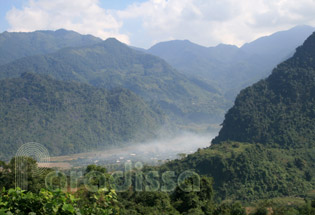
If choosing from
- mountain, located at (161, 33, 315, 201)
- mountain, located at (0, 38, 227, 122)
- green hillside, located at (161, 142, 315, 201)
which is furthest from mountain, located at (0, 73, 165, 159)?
green hillside, located at (161, 142, 315, 201)

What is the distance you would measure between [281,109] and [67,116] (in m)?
70.7

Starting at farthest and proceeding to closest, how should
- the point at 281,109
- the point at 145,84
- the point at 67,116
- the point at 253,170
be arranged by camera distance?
the point at 145,84, the point at 67,116, the point at 281,109, the point at 253,170

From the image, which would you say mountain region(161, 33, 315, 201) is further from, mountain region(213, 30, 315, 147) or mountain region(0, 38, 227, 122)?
mountain region(0, 38, 227, 122)

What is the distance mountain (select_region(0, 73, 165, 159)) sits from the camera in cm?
9175

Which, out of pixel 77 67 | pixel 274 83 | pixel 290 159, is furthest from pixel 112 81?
pixel 290 159

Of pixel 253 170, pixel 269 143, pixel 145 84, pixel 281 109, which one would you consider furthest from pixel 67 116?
pixel 145 84

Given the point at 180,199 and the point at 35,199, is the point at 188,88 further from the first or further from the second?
the point at 35,199

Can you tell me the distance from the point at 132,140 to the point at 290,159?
76.3 m

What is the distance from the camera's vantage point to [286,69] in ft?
179

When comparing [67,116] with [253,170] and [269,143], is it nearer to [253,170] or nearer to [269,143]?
[269,143]

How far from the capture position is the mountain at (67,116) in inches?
3612

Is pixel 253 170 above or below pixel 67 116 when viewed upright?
below

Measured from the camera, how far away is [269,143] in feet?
147

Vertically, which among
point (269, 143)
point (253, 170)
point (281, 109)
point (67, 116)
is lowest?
point (253, 170)
